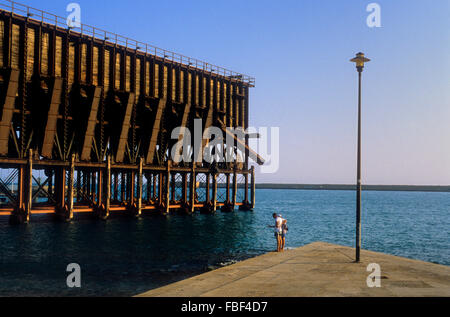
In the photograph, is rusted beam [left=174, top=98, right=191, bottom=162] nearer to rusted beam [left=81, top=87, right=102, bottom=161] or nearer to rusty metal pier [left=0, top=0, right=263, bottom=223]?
rusty metal pier [left=0, top=0, right=263, bottom=223]

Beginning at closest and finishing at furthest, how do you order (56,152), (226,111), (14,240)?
(14,240) → (56,152) → (226,111)

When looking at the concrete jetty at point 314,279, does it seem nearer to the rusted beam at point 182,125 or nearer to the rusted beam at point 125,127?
the rusted beam at point 125,127

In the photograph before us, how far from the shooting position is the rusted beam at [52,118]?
39406 mm

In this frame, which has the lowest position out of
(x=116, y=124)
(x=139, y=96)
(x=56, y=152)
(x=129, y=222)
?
(x=129, y=222)

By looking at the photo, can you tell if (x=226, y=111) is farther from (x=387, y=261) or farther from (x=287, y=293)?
(x=287, y=293)

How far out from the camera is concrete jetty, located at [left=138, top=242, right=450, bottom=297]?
41.5ft

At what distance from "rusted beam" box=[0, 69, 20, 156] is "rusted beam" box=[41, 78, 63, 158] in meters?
3.52

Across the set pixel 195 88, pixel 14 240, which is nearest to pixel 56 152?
pixel 14 240

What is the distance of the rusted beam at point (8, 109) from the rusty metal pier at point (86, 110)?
82mm

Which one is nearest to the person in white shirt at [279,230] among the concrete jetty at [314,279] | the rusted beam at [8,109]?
the concrete jetty at [314,279]

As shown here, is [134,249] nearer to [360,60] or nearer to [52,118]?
[52,118]

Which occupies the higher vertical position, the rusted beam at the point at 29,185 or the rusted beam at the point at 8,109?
the rusted beam at the point at 8,109
